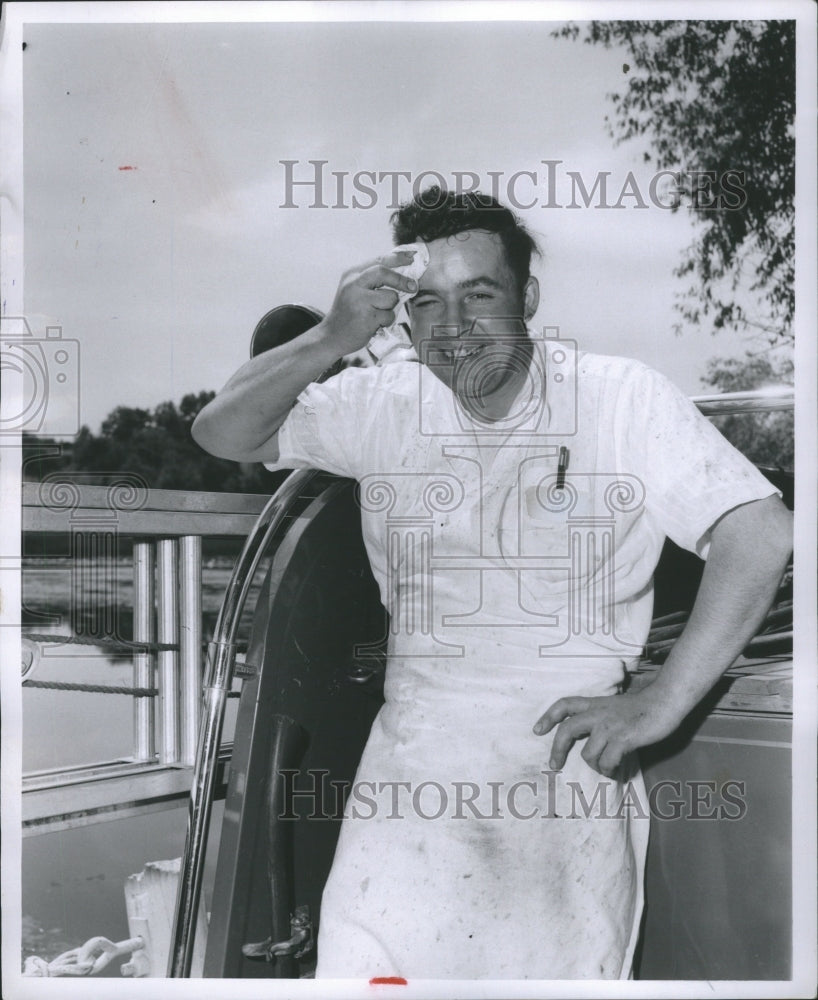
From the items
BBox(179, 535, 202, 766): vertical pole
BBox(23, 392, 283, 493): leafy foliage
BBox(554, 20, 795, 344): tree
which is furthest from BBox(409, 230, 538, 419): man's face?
BBox(179, 535, 202, 766): vertical pole

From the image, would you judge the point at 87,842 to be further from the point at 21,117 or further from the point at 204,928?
the point at 21,117

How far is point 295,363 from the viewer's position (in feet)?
5.42

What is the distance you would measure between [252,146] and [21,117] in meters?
0.48

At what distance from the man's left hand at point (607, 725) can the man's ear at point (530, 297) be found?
29.0 inches

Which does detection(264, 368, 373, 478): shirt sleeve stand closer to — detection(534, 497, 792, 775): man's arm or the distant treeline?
the distant treeline

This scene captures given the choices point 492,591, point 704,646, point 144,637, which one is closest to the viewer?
point 704,646

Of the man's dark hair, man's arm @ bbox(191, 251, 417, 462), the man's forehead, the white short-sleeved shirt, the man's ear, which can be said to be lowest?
the white short-sleeved shirt

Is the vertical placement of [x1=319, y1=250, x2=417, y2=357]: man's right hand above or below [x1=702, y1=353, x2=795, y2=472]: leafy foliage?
above

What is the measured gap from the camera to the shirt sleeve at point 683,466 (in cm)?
144

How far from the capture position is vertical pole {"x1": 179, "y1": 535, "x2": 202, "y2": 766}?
173 centimetres

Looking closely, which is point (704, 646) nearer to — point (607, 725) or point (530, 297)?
point (607, 725)

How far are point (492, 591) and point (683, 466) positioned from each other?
1.34ft

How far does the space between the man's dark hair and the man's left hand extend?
0.80 m

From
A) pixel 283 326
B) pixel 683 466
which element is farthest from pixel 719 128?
pixel 283 326
